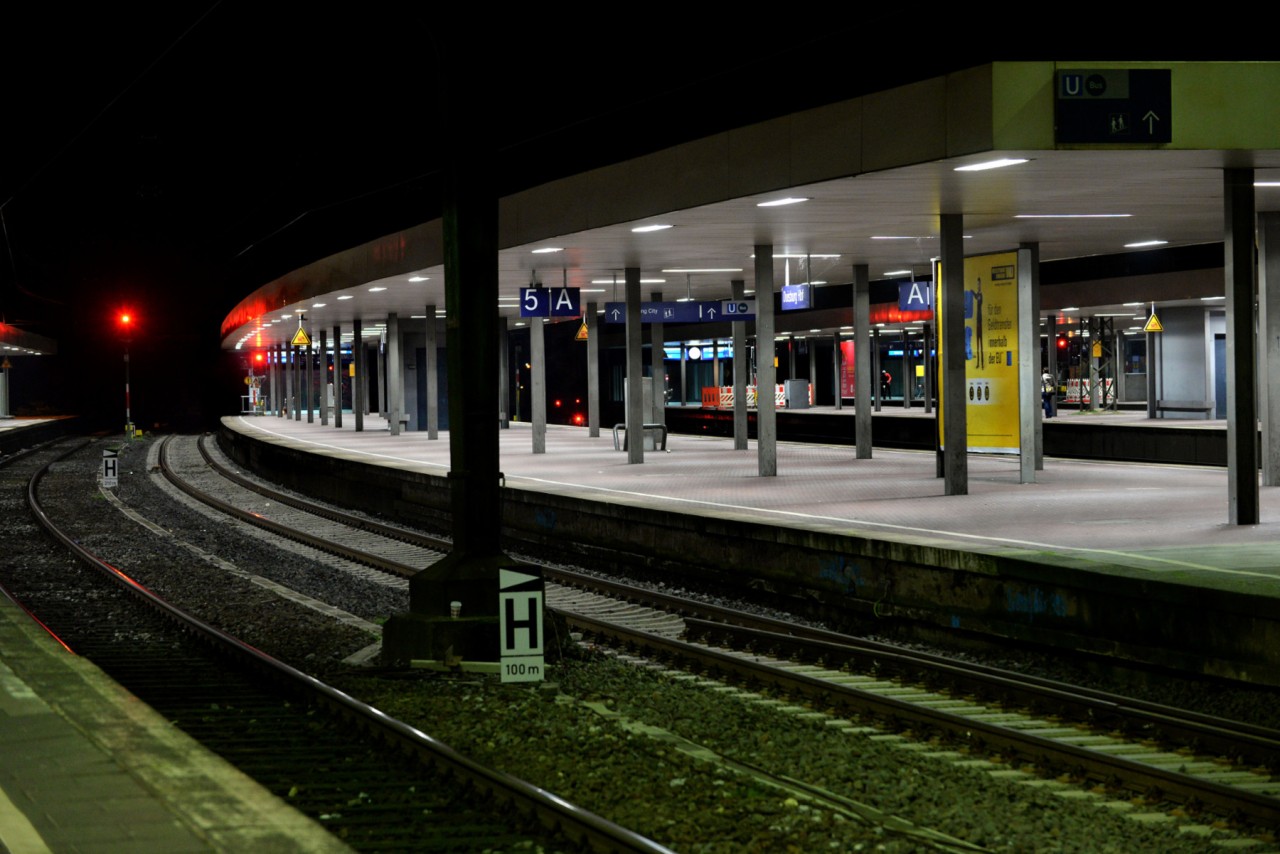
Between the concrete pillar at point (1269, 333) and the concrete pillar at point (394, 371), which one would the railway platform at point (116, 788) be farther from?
the concrete pillar at point (394, 371)

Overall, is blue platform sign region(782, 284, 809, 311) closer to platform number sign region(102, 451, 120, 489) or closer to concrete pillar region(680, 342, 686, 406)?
platform number sign region(102, 451, 120, 489)

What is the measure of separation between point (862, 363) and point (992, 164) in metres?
11.9

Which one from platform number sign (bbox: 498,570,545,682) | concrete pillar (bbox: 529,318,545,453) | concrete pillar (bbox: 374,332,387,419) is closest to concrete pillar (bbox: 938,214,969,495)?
platform number sign (bbox: 498,570,545,682)

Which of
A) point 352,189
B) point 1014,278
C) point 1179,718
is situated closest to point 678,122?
point 352,189

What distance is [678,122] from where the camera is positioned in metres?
48.9

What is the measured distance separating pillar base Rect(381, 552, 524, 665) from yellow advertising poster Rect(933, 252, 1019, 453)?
9.55 m

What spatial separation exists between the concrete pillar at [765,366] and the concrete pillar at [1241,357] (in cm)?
826

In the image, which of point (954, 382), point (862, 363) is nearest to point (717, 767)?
point (954, 382)

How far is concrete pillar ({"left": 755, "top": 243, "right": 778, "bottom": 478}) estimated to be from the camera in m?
20.9

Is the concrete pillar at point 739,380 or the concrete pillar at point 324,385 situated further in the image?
A: the concrete pillar at point 324,385

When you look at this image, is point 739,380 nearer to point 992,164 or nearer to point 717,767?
point 992,164

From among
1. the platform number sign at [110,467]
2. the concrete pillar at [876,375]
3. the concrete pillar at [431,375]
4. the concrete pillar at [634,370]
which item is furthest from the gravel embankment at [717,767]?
the concrete pillar at [876,375]

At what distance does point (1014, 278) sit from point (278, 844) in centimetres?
1491

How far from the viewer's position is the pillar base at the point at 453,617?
950 cm
